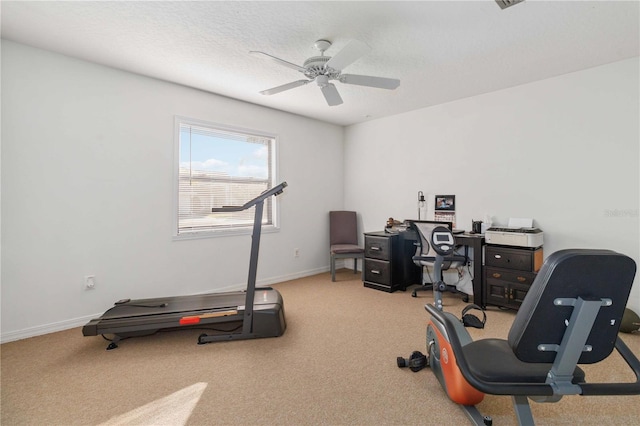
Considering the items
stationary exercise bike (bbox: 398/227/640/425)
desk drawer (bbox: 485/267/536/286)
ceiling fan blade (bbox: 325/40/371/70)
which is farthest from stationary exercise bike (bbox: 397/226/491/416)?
ceiling fan blade (bbox: 325/40/371/70)

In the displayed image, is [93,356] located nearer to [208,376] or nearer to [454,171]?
[208,376]

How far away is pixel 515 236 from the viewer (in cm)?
329

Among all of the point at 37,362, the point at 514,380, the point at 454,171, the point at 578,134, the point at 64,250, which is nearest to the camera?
the point at 514,380

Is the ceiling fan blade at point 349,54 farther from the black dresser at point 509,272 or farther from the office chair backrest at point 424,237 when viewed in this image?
the black dresser at point 509,272

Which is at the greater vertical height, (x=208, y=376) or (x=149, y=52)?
(x=149, y=52)

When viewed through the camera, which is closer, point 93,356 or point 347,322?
point 93,356

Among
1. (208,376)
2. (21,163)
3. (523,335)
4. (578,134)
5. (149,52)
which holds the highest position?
(149,52)

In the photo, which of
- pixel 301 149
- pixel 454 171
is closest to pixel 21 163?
pixel 301 149

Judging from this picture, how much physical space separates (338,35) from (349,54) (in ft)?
1.23

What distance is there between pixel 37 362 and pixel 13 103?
2.26 metres

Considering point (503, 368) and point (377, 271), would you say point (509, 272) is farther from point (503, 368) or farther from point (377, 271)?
point (503, 368)

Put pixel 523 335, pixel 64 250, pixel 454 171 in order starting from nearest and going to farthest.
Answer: pixel 523 335
pixel 64 250
pixel 454 171

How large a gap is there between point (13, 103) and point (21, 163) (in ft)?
1.76

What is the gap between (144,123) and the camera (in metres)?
3.41
